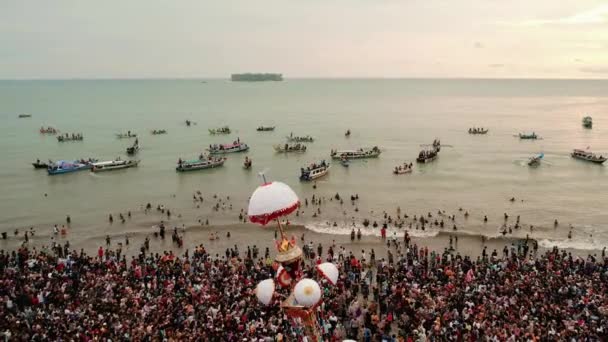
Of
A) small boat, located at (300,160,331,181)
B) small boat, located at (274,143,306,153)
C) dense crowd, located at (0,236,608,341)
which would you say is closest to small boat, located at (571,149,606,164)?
small boat, located at (300,160,331,181)

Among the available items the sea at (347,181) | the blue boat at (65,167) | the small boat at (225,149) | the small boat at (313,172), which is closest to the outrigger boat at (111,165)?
the sea at (347,181)

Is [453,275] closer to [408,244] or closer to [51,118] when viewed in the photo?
[408,244]

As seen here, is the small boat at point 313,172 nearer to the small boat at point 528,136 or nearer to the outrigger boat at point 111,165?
the outrigger boat at point 111,165

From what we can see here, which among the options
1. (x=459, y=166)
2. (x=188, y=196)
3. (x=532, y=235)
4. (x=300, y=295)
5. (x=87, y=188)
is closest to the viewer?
(x=300, y=295)

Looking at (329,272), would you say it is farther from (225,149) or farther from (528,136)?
(528,136)

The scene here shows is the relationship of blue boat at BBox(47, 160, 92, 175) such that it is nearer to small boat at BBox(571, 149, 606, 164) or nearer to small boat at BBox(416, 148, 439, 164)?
small boat at BBox(416, 148, 439, 164)

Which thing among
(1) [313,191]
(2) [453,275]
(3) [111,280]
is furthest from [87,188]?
(2) [453,275]

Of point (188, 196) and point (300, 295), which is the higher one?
point (300, 295)
